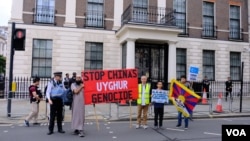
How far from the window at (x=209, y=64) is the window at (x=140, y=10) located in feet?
20.1

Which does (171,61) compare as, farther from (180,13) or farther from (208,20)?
(208,20)

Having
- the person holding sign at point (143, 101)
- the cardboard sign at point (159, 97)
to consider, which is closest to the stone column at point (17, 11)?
the person holding sign at point (143, 101)

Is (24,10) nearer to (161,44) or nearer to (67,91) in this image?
(161,44)

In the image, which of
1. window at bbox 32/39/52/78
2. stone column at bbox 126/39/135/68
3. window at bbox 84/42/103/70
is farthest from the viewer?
window at bbox 84/42/103/70

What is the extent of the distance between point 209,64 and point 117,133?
51.6 feet

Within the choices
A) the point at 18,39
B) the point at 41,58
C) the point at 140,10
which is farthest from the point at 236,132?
the point at 140,10

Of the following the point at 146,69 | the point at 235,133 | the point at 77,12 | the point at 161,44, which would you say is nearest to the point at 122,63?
the point at 146,69

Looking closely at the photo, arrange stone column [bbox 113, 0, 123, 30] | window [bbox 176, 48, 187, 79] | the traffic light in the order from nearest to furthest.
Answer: the traffic light → stone column [bbox 113, 0, 123, 30] → window [bbox 176, 48, 187, 79]

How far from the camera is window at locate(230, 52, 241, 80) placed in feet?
75.8

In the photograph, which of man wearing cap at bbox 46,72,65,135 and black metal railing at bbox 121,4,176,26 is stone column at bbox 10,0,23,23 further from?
man wearing cap at bbox 46,72,65,135

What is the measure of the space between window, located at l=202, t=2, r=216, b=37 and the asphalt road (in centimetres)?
1355

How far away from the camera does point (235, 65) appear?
76.3 ft

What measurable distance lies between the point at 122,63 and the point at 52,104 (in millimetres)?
11343

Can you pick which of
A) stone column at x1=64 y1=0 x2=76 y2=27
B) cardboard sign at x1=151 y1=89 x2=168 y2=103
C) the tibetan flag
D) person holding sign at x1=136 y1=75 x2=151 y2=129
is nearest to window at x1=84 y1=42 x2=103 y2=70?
stone column at x1=64 y1=0 x2=76 y2=27
